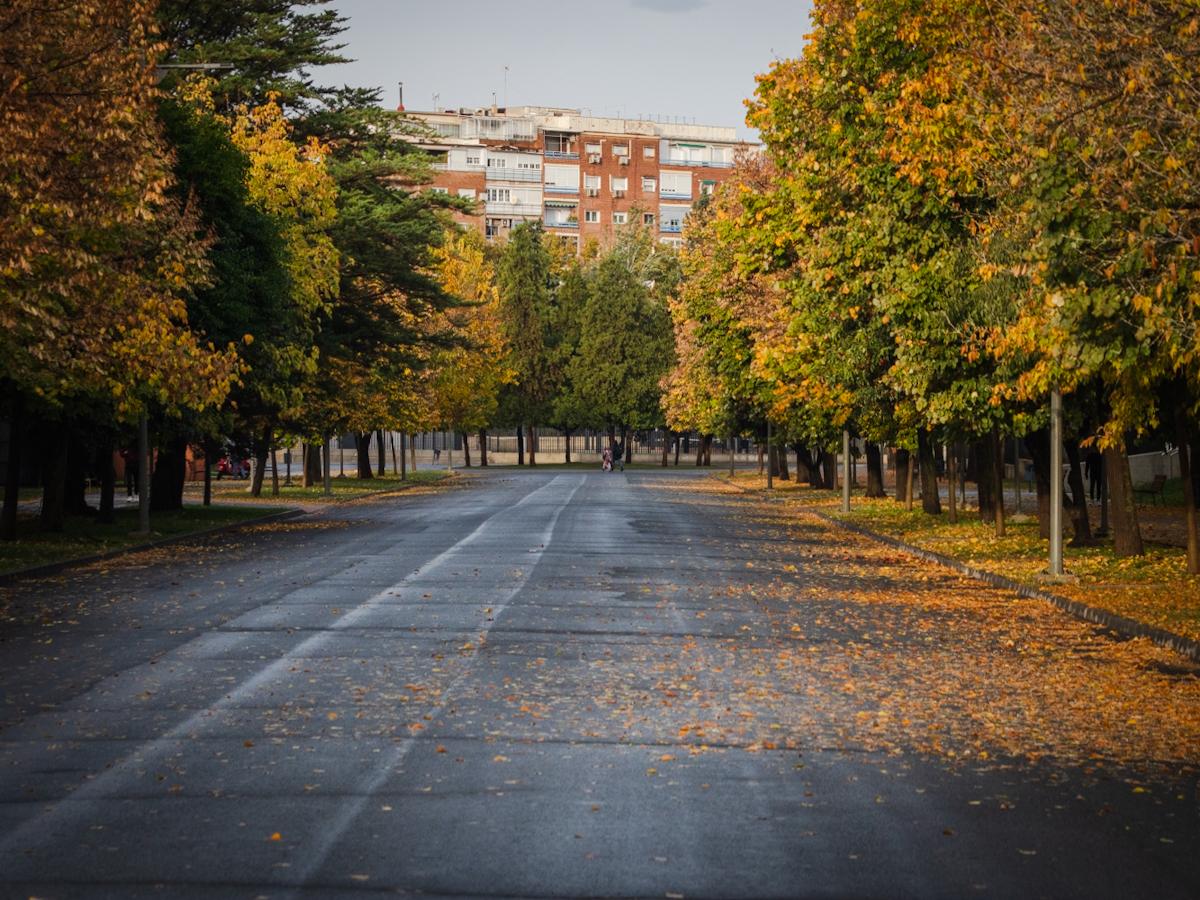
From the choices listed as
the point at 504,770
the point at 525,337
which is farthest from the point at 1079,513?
the point at 525,337

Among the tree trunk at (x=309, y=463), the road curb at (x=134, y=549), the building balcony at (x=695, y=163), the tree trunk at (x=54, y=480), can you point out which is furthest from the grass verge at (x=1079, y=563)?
the building balcony at (x=695, y=163)

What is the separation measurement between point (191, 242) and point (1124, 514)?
1486 cm

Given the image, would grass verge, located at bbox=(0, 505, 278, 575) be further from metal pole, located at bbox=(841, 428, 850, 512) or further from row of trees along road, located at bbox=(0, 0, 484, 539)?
metal pole, located at bbox=(841, 428, 850, 512)

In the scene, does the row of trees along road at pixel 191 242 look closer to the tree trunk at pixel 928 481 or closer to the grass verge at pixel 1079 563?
the grass verge at pixel 1079 563

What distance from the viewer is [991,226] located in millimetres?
22516

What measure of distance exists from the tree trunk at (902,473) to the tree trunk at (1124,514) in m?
17.0

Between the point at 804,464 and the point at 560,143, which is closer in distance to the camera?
the point at 804,464

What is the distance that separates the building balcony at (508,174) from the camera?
494 feet

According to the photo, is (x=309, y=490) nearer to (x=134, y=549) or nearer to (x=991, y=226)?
(x=134, y=549)

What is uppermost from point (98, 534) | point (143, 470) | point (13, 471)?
point (13, 471)

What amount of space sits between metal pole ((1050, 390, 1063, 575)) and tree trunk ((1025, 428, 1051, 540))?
5.26 meters

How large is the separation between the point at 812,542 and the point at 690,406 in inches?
1459

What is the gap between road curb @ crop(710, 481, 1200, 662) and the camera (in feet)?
49.9

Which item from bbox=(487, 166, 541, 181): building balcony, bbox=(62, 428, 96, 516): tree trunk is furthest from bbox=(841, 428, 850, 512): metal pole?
bbox=(487, 166, 541, 181): building balcony
